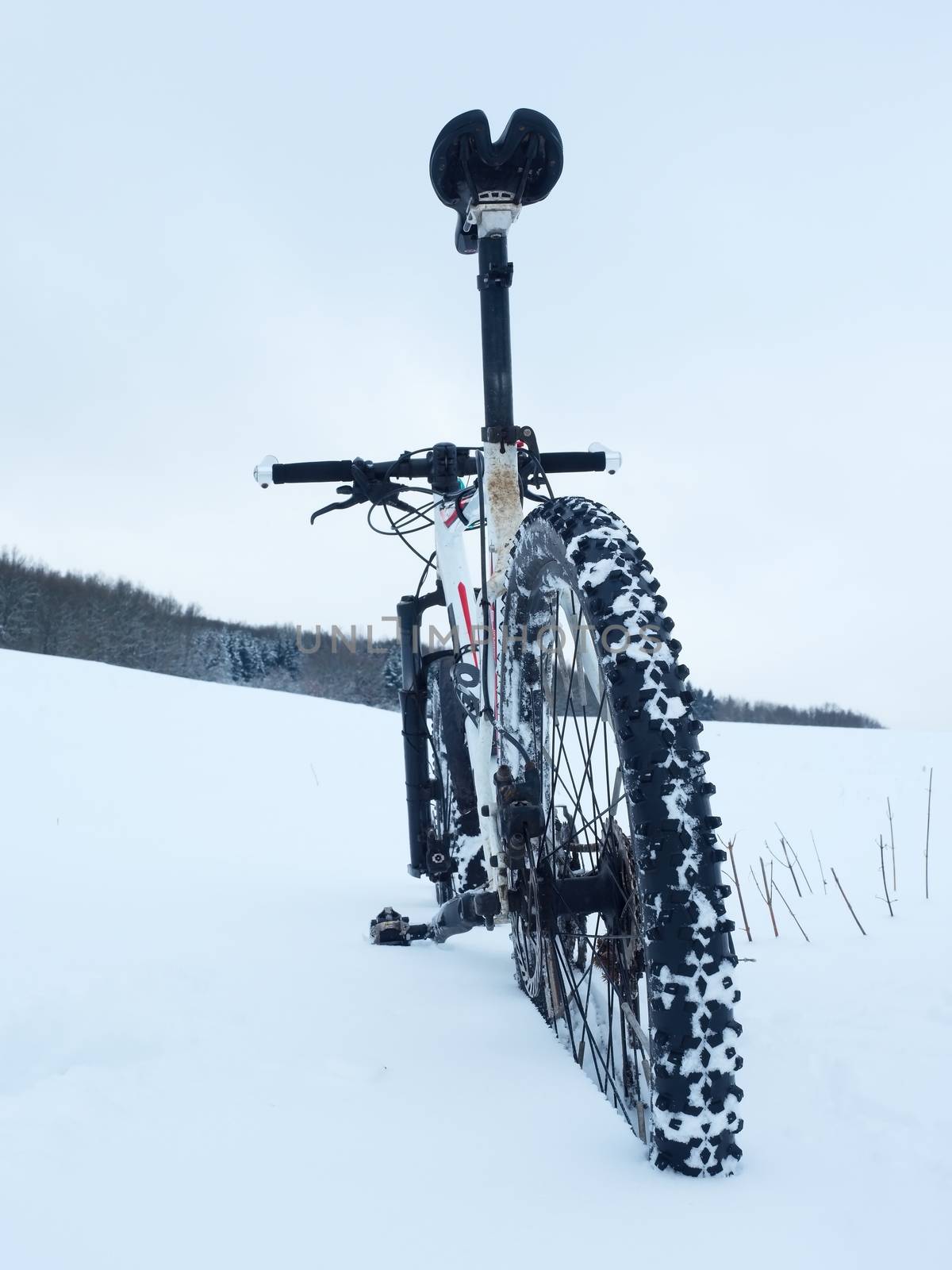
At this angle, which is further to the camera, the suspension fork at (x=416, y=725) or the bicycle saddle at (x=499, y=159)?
the suspension fork at (x=416, y=725)

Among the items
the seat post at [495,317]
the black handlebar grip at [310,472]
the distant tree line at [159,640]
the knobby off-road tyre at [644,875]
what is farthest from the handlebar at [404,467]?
the distant tree line at [159,640]

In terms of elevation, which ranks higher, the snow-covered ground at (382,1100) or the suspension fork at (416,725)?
the suspension fork at (416,725)

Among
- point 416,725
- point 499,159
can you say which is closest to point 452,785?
point 416,725

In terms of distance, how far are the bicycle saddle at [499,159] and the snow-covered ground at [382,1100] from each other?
1809 mm

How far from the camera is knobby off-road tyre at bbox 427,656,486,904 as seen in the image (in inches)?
104

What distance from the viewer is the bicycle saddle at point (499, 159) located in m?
1.91

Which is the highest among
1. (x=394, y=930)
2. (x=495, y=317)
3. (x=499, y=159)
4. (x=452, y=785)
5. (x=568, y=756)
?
(x=499, y=159)

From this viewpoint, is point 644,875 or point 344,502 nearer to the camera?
point 644,875

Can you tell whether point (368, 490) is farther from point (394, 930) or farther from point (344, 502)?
point (394, 930)

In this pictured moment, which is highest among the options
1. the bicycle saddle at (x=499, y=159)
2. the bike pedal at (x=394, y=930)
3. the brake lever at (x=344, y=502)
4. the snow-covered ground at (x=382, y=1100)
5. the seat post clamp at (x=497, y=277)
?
the bicycle saddle at (x=499, y=159)

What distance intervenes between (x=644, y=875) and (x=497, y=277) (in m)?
1.44

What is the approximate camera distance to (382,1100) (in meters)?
1.31

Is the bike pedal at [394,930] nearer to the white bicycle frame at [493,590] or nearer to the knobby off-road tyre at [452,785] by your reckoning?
the knobby off-road tyre at [452,785]

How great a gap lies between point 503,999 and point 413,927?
594 mm
